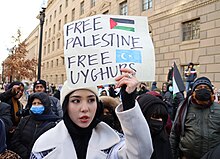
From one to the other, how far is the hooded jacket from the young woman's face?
0.17 feet

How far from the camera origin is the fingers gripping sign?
5.23 ft

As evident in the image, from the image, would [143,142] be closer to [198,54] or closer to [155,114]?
[155,114]

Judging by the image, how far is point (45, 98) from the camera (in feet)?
12.2

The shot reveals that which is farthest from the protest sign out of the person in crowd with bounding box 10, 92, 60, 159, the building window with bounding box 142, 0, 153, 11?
the building window with bounding box 142, 0, 153, 11

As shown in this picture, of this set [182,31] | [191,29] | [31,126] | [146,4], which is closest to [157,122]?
[31,126]

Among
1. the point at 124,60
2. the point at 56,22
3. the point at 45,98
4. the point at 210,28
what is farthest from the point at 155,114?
the point at 56,22

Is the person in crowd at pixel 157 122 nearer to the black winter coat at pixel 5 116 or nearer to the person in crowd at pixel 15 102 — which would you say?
the black winter coat at pixel 5 116

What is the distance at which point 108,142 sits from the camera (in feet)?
6.15

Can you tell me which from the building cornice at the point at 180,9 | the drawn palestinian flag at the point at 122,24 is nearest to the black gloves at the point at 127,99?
the drawn palestinian flag at the point at 122,24

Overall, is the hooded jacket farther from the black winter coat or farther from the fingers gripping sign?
the black winter coat

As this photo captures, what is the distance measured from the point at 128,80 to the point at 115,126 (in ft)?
5.84

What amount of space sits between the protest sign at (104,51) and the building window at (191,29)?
37.3 ft

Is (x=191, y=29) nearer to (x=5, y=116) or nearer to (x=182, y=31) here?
(x=182, y=31)

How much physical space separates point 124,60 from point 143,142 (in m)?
0.59
